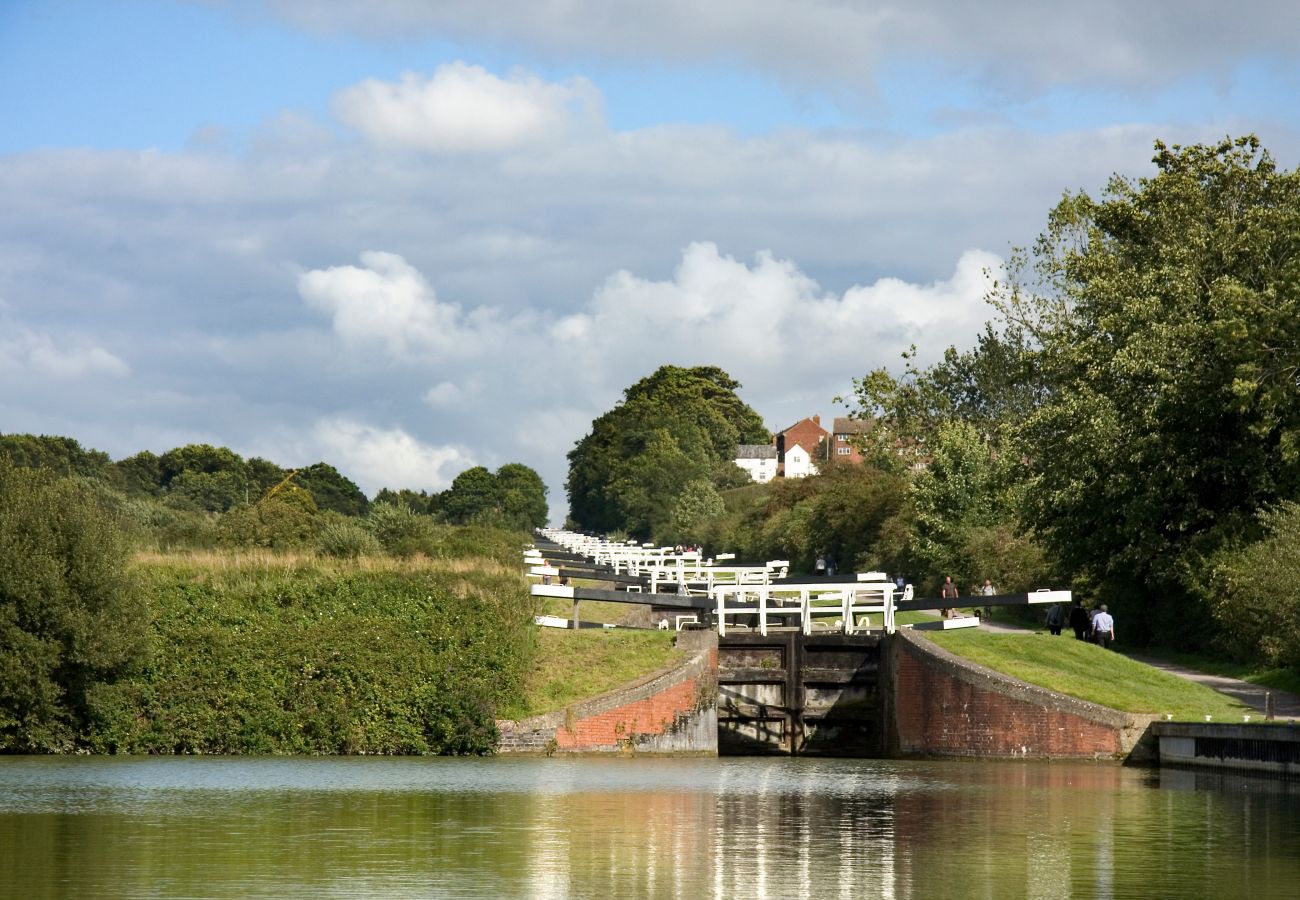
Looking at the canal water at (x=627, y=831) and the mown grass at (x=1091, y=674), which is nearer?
the canal water at (x=627, y=831)

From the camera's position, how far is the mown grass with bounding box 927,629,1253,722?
33062mm

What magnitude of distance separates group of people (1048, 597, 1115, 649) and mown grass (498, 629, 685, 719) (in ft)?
38.1

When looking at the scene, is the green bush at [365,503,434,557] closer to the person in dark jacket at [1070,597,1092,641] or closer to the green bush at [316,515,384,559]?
the green bush at [316,515,384,559]

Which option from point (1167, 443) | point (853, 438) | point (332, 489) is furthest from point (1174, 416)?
point (332, 489)

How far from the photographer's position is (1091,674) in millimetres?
35406

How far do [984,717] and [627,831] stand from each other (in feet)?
46.7

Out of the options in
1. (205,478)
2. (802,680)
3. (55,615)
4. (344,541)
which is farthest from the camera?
(205,478)

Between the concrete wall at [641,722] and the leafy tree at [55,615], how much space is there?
7591mm

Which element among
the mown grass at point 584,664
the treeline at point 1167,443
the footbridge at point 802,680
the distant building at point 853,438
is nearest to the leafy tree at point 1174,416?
the treeline at point 1167,443

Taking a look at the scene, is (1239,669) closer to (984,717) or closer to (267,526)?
(984,717)

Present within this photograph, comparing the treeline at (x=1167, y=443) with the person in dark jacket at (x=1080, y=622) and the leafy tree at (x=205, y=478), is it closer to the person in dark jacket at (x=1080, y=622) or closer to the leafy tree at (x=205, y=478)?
the person in dark jacket at (x=1080, y=622)

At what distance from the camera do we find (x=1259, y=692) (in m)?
35.9

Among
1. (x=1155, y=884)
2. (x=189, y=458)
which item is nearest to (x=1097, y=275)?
(x=1155, y=884)

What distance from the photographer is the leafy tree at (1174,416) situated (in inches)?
1650
